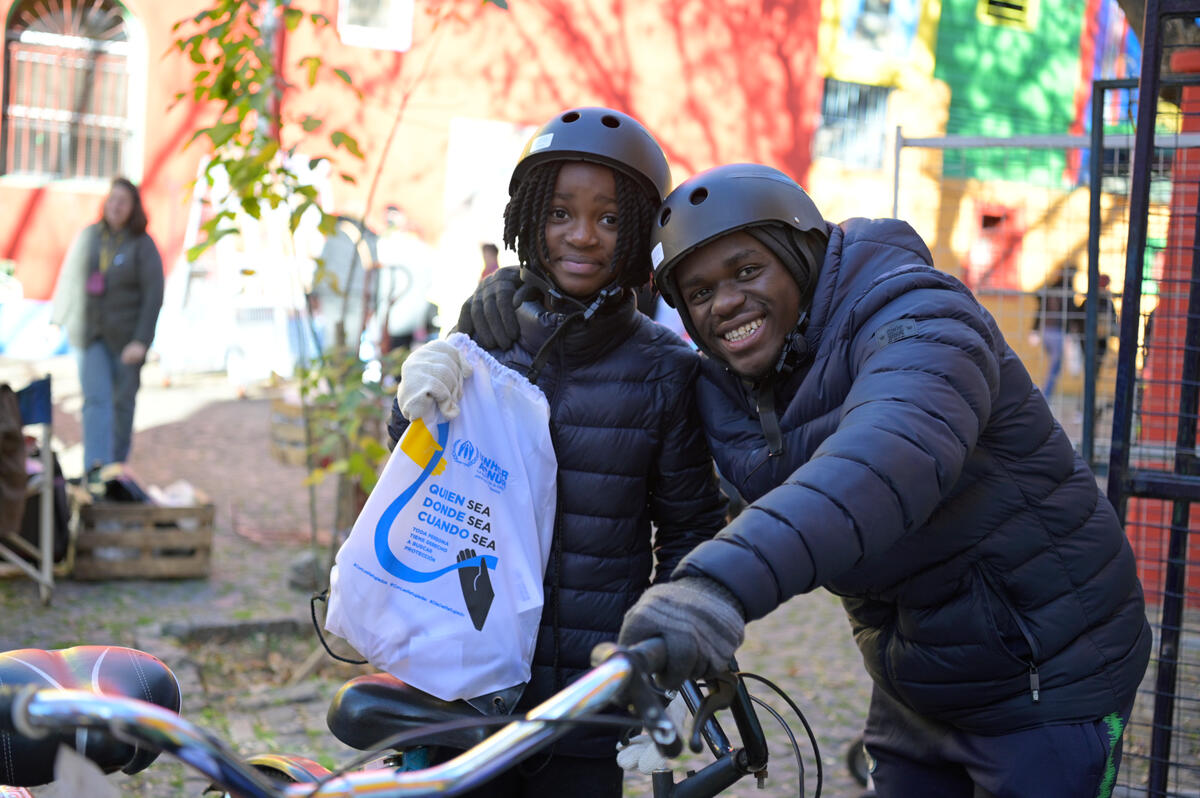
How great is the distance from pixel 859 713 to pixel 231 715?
2898mm

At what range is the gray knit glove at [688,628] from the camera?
Result: 1445mm

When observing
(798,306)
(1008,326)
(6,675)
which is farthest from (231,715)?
(1008,326)

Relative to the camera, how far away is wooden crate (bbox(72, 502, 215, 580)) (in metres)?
6.72

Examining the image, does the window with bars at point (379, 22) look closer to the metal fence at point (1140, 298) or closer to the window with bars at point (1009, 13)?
the window with bars at point (1009, 13)

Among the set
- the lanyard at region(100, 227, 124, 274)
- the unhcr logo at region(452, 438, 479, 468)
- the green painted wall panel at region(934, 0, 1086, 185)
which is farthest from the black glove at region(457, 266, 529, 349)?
the green painted wall panel at region(934, 0, 1086, 185)

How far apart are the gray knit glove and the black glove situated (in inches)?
48.3

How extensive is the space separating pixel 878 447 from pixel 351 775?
0.86 m

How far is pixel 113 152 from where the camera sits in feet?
53.7

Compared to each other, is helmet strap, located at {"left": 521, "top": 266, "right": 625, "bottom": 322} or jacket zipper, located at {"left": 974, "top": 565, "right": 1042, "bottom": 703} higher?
helmet strap, located at {"left": 521, "top": 266, "right": 625, "bottom": 322}

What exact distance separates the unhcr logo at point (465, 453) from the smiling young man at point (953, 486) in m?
0.52

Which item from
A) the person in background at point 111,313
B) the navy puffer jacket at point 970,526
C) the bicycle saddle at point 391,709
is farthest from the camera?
the person in background at point 111,313

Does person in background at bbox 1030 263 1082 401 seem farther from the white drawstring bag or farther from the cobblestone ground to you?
the white drawstring bag

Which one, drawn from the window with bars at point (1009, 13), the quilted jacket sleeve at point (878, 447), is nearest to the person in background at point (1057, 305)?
the quilted jacket sleeve at point (878, 447)

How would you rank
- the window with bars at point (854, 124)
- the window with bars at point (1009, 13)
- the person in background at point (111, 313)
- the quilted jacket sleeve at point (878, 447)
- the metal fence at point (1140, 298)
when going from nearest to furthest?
the quilted jacket sleeve at point (878, 447)
the metal fence at point (1140, 298)
the person in background at point (111, 313)
the window with bars at point (854, 124)
the window with bars at point (1009, 13)
